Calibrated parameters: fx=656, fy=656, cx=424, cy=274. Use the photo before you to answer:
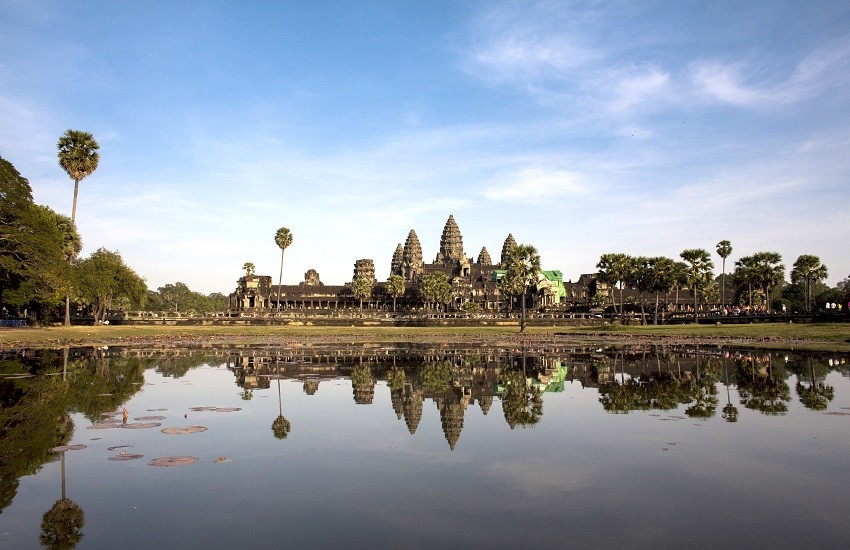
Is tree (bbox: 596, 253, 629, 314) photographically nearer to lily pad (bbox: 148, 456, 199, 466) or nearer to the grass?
the grass

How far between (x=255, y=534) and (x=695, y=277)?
86.2m

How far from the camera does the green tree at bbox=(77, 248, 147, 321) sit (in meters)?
73.4

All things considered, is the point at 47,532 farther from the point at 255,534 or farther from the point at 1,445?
the point at 1,445

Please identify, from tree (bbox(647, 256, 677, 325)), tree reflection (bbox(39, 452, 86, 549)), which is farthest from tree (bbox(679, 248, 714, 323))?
tree reflection (bbox(39, 452, 86, 549))

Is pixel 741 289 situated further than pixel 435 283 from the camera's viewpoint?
No

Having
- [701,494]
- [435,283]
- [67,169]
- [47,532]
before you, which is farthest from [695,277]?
[47,532]

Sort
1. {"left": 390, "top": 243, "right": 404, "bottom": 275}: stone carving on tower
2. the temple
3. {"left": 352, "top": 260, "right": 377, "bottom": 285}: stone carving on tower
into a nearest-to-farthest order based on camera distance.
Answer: the temple
{"left": 352, "top": 260, "right": 377, "bottom": 285}: stone carving on tower
{"left": 390, "top": 243, "right": 404, "bottom": 275}: stone carving on tower

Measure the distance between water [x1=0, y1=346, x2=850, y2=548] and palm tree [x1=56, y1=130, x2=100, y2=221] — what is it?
163ft

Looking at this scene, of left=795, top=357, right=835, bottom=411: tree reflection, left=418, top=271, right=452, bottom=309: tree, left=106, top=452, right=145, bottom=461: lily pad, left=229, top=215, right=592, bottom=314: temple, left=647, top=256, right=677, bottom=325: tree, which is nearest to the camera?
left=106, top=452, right=145, bottom=461: lily pad

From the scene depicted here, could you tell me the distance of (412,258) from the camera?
542ft

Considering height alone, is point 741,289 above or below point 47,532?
above

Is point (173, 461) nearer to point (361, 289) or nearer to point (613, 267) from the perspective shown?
point (613, 267)

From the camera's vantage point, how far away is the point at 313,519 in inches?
363

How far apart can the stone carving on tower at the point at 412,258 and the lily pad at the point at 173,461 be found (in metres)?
148
